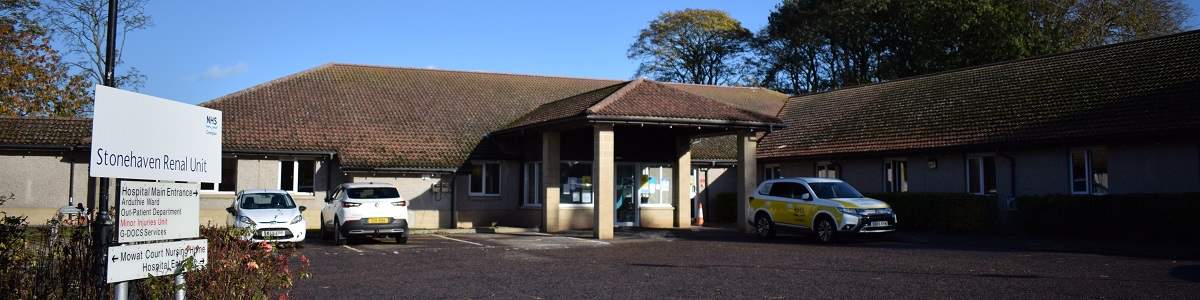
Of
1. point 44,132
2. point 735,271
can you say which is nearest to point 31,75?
point 44,132

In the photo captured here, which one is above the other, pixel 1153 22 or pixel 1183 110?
pixel 1153 22

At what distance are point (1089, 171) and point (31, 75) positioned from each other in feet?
125

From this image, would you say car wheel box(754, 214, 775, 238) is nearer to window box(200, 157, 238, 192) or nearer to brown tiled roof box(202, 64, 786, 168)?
brown tiled roof box(202, 64, 786, 168)

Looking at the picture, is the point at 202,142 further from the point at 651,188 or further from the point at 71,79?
the point at 71,79

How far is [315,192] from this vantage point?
88.0 ft

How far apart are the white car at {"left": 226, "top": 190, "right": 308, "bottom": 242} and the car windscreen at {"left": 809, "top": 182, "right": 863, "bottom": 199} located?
1177 centimetres

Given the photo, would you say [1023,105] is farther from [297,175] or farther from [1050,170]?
[297,175]

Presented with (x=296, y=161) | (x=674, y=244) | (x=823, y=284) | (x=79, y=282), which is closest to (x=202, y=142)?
(x=79, y=282)

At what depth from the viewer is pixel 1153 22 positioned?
42.3 meters

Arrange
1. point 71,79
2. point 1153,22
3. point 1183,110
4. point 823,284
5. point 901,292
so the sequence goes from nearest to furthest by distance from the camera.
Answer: point 901,292 → point 823,284 → point 1183,110 → point 71,79 → point 1153,22

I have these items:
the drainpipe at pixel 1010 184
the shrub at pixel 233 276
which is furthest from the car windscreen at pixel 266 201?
the drainpipe at pixel 1010 184

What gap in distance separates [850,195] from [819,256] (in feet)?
17.5

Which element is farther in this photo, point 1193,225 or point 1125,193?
point 1125,193

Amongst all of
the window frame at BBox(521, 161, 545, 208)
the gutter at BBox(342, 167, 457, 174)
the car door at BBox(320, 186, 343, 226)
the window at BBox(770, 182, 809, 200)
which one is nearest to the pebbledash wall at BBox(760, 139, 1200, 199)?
the window at BBox(770, 182, 809, 200)
